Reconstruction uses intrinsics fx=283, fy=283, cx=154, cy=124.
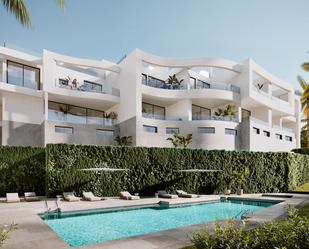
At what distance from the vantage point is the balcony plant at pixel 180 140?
29.7m

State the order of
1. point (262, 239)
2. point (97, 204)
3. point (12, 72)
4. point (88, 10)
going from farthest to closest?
point (12, 72) → point (97, 204) → point (88, 10) → point (262, 239)

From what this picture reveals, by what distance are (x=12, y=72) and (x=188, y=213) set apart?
2260 centimetres

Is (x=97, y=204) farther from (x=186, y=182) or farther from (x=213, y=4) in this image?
(x=213, y=4)

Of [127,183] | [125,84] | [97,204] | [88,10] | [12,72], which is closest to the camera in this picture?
[88,10]

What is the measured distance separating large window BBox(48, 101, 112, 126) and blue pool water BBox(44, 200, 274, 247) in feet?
51.5

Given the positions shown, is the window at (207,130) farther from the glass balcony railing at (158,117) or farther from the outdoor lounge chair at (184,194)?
the outdoor lounge chair at (184,194)

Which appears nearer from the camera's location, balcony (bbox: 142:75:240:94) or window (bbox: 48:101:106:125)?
window (bbox: 48:101:106:125)

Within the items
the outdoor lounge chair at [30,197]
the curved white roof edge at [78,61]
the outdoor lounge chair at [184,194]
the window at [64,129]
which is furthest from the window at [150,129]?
the outdoor lounge chair at [30,197]

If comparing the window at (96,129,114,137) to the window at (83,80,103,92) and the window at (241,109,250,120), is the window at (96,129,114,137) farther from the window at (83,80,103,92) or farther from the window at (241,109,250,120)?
the window at (241,109,250,120)

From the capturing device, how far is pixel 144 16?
16.4 meters

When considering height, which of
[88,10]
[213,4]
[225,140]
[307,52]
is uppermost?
[307,52]

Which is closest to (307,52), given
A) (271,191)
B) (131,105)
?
(271,191)

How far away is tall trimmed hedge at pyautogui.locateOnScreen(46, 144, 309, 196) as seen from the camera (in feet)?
61.4

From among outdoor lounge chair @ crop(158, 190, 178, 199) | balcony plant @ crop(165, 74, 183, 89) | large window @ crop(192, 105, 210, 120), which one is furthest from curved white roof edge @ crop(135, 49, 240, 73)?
outdoor lounge chair @ crop(158, 190, 178, 199)
